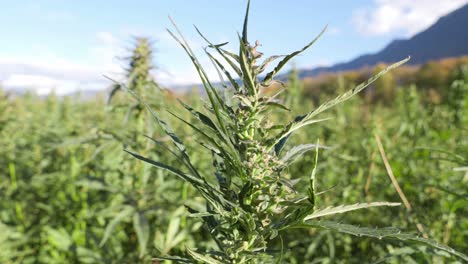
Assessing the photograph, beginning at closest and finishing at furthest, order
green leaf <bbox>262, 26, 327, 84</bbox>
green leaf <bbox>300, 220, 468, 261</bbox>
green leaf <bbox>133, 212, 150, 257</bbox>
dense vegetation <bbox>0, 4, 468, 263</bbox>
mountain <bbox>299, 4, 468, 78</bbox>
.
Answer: green leaf <bbox>300, 220, 468, 261</bbox> < green leaf <bbox>262, 26, 327, 84</bbox> < dense vegetation <bbox>0, 4, 468, 263</bbox> < green leaf <bbox>133, 212, 150, 257</bbox> < mountain <bbox>299, 4, 468, 78</bbox>

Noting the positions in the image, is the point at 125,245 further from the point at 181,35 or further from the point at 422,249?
the point at 181,35

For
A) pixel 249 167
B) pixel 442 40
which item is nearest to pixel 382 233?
pixel 249 167

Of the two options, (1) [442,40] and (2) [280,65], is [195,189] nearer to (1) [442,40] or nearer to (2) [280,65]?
Answer: (2) [280,65]

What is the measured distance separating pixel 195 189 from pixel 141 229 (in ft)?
1.26

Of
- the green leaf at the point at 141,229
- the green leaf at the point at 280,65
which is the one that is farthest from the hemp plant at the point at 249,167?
the green leaf at the point at 141,229

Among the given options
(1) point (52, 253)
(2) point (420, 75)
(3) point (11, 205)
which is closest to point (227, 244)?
(1) point (52, 253)

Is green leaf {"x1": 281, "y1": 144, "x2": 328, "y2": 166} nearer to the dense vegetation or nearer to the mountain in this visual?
the dense vegetation

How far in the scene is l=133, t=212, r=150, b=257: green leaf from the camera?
206 cm

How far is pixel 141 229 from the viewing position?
7.11 ft

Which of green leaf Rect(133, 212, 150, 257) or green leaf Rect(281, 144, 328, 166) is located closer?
green leaf Rect(281, 144, 328, 166)

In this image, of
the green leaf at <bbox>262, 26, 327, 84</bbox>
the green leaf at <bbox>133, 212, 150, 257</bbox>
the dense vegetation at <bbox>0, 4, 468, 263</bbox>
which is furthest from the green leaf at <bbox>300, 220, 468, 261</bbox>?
the green leaf at <bbox>133, 212, 150, 257</bbox>

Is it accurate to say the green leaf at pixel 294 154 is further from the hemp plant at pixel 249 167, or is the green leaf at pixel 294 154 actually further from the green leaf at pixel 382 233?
the green leaf at pixel 382 233

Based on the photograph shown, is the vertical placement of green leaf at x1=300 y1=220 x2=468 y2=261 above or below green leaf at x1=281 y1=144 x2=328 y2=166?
below

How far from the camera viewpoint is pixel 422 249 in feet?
3.86
